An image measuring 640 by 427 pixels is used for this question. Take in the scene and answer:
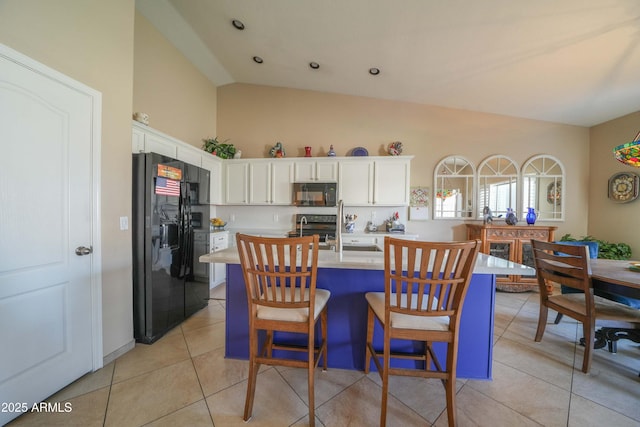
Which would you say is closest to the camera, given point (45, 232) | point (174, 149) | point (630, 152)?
point (45, 232)

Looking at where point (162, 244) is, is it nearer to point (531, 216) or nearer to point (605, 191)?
point (531, 216)

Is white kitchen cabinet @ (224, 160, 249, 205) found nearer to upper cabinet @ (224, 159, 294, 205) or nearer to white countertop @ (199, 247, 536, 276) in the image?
upper cabinet @ (224, 159, 294, 205)

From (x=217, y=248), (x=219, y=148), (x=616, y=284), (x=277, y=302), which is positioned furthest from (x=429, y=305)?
(x=219, y=148)

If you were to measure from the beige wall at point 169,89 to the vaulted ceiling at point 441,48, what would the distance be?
20 centimetres

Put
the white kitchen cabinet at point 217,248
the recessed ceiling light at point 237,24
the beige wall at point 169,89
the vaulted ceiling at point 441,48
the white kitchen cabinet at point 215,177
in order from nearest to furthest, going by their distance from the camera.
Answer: the vaulted ceiling at point 441,48 < the recessed ceiling light at point 237,24 < the beige wall at point 169,89 < the white kitchen cabinet at point 217,248 < the white kitchen cabinet at point 215,177

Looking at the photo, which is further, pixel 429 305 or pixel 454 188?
pixel 454 188

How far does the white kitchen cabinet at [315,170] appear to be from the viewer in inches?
148

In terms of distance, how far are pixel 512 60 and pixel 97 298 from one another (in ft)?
15.1

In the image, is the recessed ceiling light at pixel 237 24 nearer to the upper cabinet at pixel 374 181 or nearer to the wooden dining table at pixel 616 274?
the upper cabinet at pixel 374 181

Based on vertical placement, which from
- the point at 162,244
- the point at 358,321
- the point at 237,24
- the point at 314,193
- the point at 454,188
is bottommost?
the point at 358,321

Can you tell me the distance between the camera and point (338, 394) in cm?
148

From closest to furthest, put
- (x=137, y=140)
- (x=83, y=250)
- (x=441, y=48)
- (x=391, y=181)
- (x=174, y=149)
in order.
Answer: (x=83, y=250) → (x=137, y=140) → (x=441, y=48) → (x=174, y=149) → (x=391, y=181)

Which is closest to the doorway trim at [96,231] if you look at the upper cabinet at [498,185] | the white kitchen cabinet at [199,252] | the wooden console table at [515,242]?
the white kitchen cabinet at [199,252]

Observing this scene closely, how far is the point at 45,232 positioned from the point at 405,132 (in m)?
4.44
